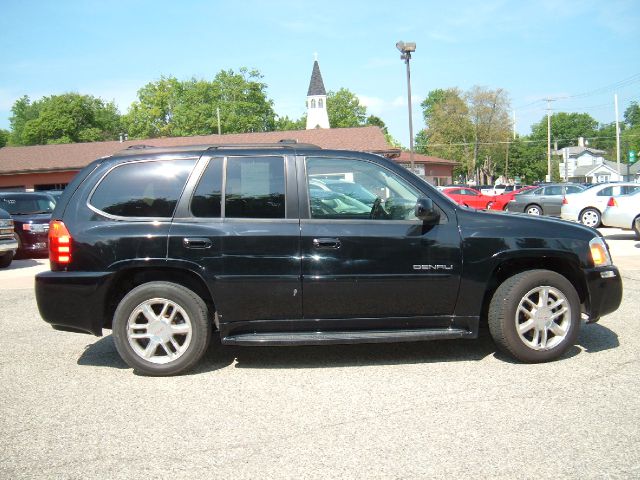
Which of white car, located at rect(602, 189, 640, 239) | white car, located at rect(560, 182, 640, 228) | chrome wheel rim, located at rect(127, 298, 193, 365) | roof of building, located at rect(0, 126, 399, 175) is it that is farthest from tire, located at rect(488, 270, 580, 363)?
roof of building, located at rect(0, 126, 399, 175)

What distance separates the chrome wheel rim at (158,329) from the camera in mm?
4789

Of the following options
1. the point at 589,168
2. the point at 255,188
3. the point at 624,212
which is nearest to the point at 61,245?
the point at 255,188

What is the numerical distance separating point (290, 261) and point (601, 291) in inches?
102

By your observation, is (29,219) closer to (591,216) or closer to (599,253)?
(599,253)

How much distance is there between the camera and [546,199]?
959 inches

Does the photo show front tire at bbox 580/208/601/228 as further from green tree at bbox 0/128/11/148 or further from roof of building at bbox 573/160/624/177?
roof of building at bbox 573/160/624/177

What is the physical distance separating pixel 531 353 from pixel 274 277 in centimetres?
219

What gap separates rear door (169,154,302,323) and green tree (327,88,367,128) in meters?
85.8

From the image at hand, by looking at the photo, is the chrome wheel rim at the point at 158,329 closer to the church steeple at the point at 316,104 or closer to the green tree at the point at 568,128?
the church steeple at the point at 316,104

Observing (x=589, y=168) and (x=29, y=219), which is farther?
(x=589, y=168)

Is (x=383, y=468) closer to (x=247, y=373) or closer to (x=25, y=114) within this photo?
(x=247, y=373)

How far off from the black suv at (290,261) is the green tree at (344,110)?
8568 cm

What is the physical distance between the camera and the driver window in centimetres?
488

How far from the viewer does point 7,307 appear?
26.7 feet
